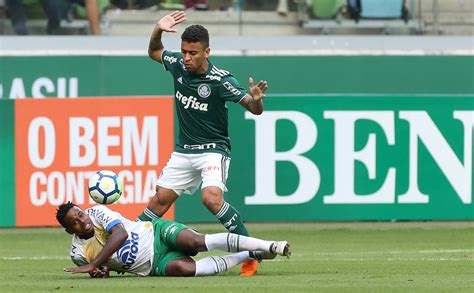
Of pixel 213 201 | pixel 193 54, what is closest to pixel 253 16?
pixel 193 54

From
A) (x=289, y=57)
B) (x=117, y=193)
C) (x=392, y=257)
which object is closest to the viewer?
(x=117, y=193)

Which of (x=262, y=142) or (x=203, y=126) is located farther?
(x=262, y=142)

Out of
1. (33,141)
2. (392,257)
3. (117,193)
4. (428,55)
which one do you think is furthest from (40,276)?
(428,55)

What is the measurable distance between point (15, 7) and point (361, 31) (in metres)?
5.25

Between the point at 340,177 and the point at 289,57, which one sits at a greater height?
the point at 289,57

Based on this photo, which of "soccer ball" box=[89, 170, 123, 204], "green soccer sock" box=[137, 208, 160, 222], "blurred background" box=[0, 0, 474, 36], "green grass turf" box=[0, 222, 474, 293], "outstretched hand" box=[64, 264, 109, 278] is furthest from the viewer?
"blurred background" box=[0, 0, 474, 36]

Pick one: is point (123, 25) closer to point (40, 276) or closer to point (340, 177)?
point (340, 177)

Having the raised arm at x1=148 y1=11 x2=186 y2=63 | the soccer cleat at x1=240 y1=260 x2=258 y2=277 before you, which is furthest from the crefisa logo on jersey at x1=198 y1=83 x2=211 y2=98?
the soccer cleat at x1=240 y1=260 x2=258 y2=277

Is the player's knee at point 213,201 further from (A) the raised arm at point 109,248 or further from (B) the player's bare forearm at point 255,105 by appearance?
(A) the raised arm at point 109,248

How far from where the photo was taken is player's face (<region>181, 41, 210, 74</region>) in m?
10.4

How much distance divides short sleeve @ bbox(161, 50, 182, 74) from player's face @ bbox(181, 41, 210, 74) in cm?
29

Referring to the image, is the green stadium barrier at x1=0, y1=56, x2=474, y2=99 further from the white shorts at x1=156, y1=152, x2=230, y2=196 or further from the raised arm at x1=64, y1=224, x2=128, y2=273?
the raised arm at x1=64, y1=224, x2=128, y2=273

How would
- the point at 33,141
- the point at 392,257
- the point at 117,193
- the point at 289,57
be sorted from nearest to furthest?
the point at 117,193, the point at 392,257, the point at 33,141, the point at 289,57

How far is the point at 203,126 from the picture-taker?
421 inches
